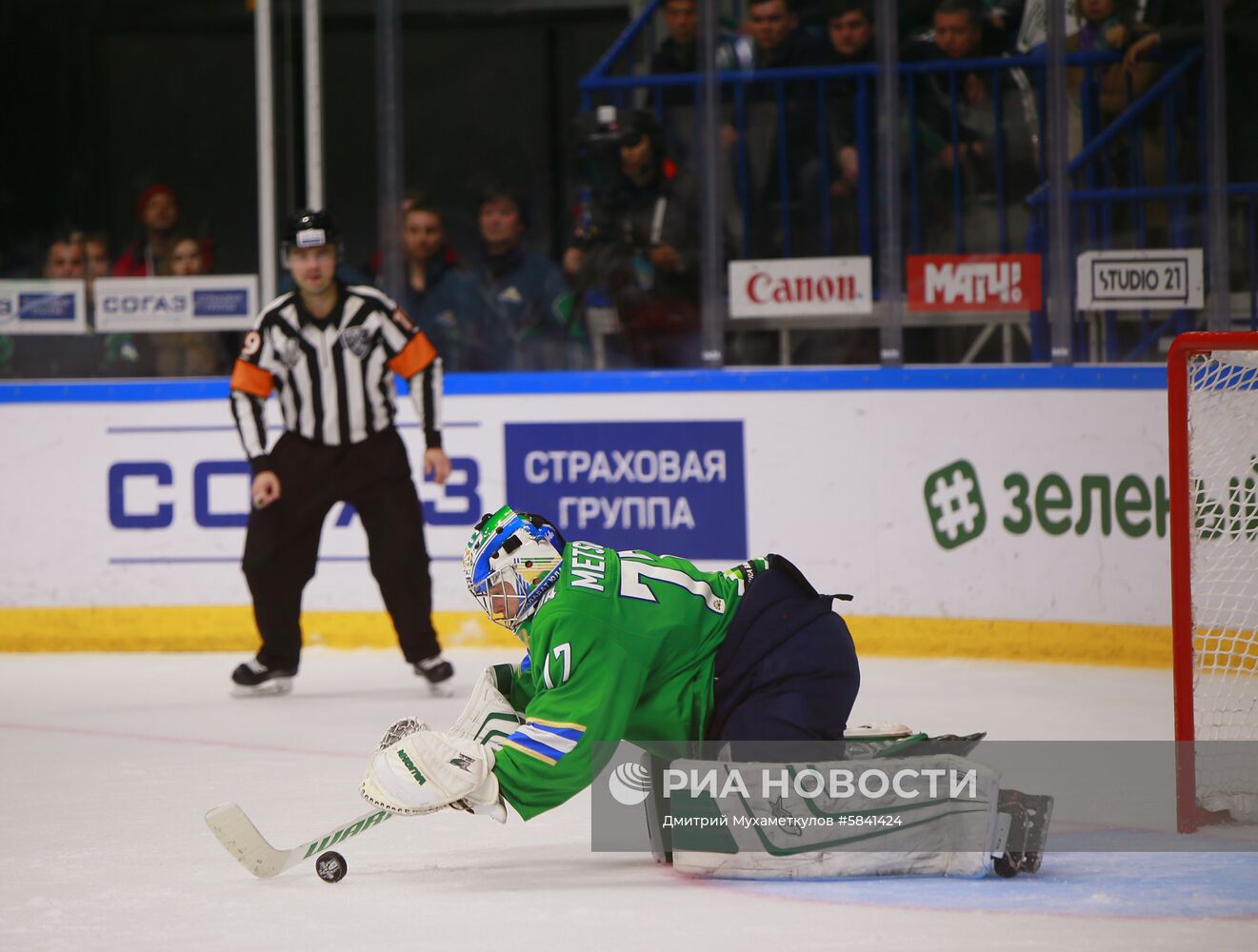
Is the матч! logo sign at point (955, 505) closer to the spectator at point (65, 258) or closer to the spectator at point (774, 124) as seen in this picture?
the spectator at point (774, 124)

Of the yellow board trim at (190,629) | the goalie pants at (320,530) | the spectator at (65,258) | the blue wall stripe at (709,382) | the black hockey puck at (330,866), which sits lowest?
the black hockey puck at (330,866)

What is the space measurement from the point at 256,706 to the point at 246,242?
2147mm

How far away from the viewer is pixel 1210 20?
21.6 feet

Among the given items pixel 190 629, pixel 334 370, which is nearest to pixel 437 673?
pixel 334 370

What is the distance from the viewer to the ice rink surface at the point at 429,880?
3.24 meters

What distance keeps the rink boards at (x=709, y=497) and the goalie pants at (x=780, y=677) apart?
110 inches

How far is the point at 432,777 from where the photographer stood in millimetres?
3373

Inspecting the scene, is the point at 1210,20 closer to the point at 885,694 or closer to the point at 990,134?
the point at 990,134

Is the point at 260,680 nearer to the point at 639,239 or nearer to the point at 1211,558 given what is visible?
the point at 639,239

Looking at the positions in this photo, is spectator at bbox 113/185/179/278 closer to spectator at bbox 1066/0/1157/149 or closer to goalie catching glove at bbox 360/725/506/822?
spectator at bbox 1066/0/1157/149

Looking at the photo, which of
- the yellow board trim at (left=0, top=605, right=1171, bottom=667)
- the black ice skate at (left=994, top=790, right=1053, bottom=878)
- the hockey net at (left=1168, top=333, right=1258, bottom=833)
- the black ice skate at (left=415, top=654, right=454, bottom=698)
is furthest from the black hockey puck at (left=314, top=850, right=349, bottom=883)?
the yellow board trim at (left=0, top=605, right=1171, bottom=667)

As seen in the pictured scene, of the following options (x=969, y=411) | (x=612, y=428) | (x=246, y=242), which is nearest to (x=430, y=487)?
(x=612, y=428)

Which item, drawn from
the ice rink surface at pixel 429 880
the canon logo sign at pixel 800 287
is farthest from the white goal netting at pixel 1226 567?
the canon logo sign at pixel 800 287

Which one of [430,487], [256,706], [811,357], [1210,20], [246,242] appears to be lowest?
[256,706]
